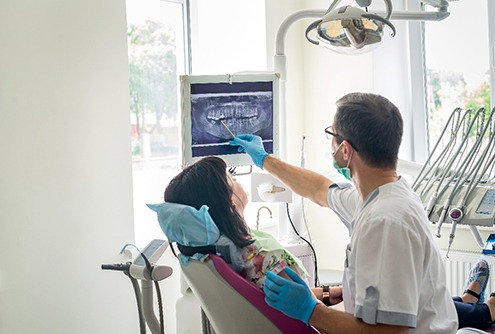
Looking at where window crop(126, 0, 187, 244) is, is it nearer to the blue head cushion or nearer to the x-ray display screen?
the x-ray display screen

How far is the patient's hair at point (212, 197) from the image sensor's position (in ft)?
6.45

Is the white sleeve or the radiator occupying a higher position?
the white sleeve

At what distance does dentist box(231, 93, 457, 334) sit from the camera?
5.24ft

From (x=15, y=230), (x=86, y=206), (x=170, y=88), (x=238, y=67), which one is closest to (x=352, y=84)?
(x=238, y=67)

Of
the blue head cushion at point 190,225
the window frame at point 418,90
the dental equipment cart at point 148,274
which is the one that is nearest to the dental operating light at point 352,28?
the blue head cushion at point 190,225

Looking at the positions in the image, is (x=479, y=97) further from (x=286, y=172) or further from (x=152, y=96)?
(x=152, y=96)

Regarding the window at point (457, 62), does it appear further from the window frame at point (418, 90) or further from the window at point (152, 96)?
the window at point (152, 96)

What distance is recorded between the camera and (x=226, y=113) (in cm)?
258

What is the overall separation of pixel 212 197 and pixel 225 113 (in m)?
0.67

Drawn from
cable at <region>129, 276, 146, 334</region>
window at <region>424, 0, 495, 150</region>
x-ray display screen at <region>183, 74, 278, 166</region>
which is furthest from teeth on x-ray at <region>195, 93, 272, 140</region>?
window at <region>424, 0, 495, 150</region>

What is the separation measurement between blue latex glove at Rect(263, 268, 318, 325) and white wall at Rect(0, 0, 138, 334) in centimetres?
108

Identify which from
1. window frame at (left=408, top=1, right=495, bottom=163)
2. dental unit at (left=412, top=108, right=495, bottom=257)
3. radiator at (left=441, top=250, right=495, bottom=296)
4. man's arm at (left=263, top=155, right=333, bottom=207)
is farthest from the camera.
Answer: window frame at (left=408, top=1, right=495, bottom=163)

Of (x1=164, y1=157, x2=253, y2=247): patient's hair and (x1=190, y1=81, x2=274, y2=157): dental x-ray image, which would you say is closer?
(x1=164, y1=157, x2=253, y2=247): patient's hair

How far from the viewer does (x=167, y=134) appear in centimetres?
349
